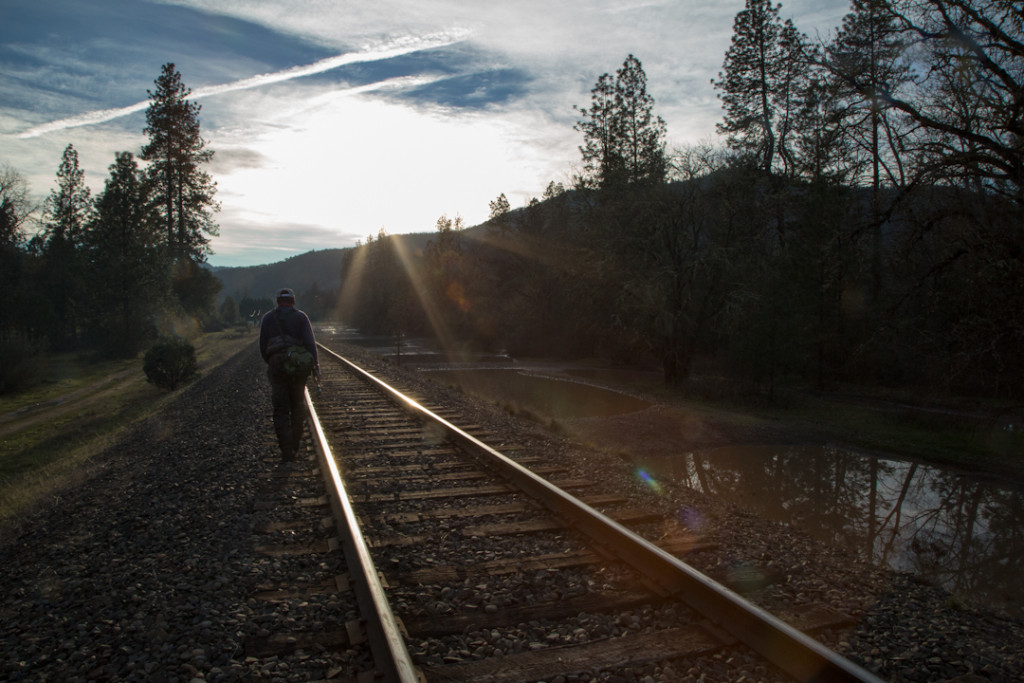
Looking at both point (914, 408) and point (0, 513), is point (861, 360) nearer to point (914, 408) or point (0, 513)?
point (914, 408)

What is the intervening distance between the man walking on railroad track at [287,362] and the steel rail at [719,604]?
11.8 feet

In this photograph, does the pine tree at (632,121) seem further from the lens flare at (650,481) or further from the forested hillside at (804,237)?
the lens flare at (650,481)

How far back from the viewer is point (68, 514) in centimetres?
593

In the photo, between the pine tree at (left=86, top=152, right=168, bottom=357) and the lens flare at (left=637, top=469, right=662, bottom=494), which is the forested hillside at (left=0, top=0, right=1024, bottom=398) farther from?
the lens flare at (left=637, top=469, right=662, bottom=494)

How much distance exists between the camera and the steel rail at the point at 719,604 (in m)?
2.72

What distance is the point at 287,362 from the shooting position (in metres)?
7.56

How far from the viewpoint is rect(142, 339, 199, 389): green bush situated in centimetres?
1944

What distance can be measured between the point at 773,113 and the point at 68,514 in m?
34.7

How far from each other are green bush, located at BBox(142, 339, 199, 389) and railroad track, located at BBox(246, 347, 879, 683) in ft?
50.5

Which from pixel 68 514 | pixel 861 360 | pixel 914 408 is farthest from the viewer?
pixel 861 360

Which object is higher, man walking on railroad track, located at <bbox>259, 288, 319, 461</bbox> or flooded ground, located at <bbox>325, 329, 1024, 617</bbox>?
man walking on railroad track, located at <bbox>259, 288, 319, 461</bbox>

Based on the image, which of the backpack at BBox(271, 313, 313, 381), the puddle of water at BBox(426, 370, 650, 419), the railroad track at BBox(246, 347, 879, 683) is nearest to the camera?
the railroad track at BBox(246, 347, 879, 683)

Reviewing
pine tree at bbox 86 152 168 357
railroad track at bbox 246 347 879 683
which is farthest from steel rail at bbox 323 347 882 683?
pine tree at bbox 86 152 168 357

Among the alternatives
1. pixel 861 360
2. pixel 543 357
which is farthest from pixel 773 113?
pixel 543 357
